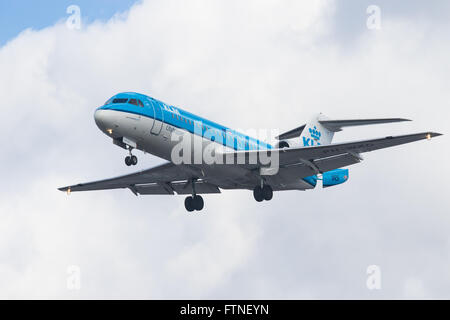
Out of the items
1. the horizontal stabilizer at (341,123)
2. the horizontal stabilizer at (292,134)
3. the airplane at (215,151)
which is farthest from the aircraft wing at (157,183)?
the horizontal stabilizer at (341,123)

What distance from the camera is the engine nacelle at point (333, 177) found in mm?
40219

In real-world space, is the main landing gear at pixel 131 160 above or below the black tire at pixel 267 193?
above

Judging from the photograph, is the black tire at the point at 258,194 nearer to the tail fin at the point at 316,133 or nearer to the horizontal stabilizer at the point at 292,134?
the tail fin at the point at 316,133

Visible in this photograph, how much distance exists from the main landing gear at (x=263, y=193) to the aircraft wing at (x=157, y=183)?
2.88m

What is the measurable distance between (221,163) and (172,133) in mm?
2782

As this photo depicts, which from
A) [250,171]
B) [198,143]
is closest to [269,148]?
[250,171]

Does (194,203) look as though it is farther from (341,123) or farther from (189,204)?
(341,123)

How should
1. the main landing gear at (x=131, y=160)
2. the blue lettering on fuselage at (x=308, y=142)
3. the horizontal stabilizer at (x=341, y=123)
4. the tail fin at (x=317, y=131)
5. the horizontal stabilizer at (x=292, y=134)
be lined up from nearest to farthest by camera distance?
the main landing gear at (x=131, y=160) → the horizontal stabilizer at (x=341, y=123) → the blue lettering on fuselage at (x=308, y=142) → the tail fin at (x=317, y=131) → the horizontal stabilizer at (x=292, y=134)

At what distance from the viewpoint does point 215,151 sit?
35.4m

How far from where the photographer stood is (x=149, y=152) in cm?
3412

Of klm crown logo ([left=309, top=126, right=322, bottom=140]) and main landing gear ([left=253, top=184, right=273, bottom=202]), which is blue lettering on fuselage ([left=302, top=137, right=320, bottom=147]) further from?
main landing gear ([left=253, top=184, right=273, bottom=202])

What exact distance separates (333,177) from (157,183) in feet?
28.5
